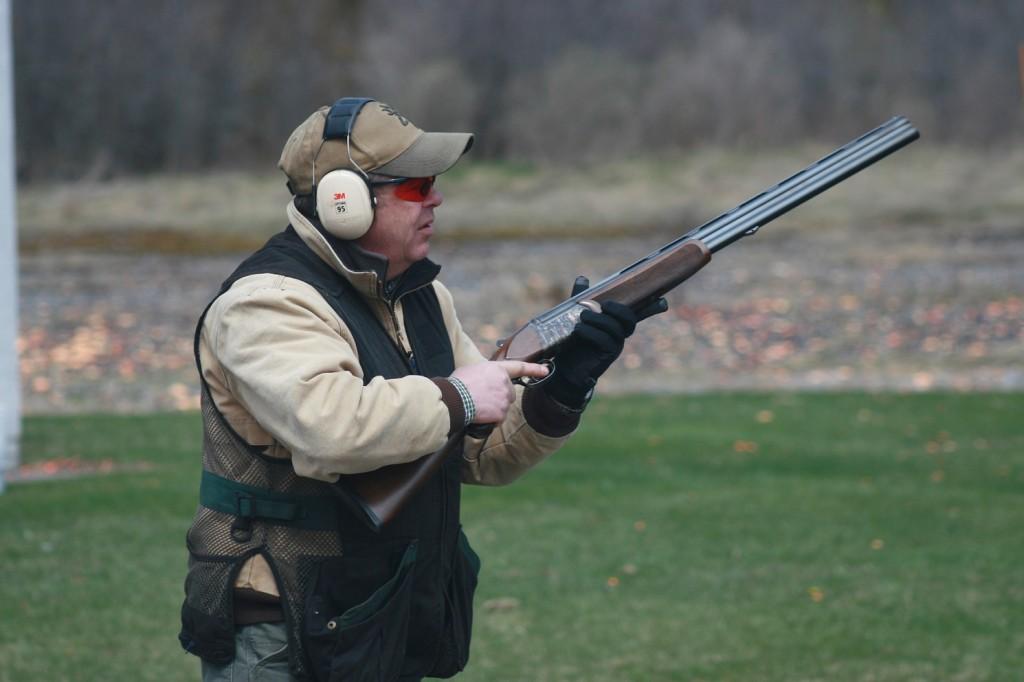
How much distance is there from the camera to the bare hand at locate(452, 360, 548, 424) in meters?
3.72

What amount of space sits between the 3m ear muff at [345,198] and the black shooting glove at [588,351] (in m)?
0.75

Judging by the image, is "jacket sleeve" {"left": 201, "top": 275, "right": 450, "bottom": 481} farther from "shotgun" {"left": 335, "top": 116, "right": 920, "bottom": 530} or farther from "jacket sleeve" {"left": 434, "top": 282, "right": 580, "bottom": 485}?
"jacket sleeve" {"left": 434, "top": 282, "right": 580, "bottom": 485}

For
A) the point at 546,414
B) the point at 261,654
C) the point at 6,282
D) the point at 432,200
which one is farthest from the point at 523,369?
the point at 6,282

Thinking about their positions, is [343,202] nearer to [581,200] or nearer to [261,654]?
[261,654]

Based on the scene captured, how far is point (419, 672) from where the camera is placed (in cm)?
396

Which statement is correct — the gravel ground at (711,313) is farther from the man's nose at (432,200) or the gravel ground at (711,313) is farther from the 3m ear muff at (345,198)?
the 3m ear muff at (345,198)

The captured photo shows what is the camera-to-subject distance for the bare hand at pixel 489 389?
3723 millimetres

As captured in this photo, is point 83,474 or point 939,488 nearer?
point 939,488

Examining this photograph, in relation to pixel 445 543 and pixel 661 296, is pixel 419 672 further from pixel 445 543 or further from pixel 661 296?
pixel 661 296

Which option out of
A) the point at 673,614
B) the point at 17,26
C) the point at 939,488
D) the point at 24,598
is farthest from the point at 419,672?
the point at 17,26

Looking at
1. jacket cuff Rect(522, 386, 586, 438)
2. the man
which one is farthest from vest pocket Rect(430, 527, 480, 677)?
jacket cuff Rect(522, 386, 586, 438)

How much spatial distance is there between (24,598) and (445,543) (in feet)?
14.6

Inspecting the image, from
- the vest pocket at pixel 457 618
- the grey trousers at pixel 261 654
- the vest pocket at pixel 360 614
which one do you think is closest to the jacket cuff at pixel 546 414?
the vest pocket at pixel 457 618

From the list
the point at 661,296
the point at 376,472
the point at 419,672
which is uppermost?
the point at 661,296
